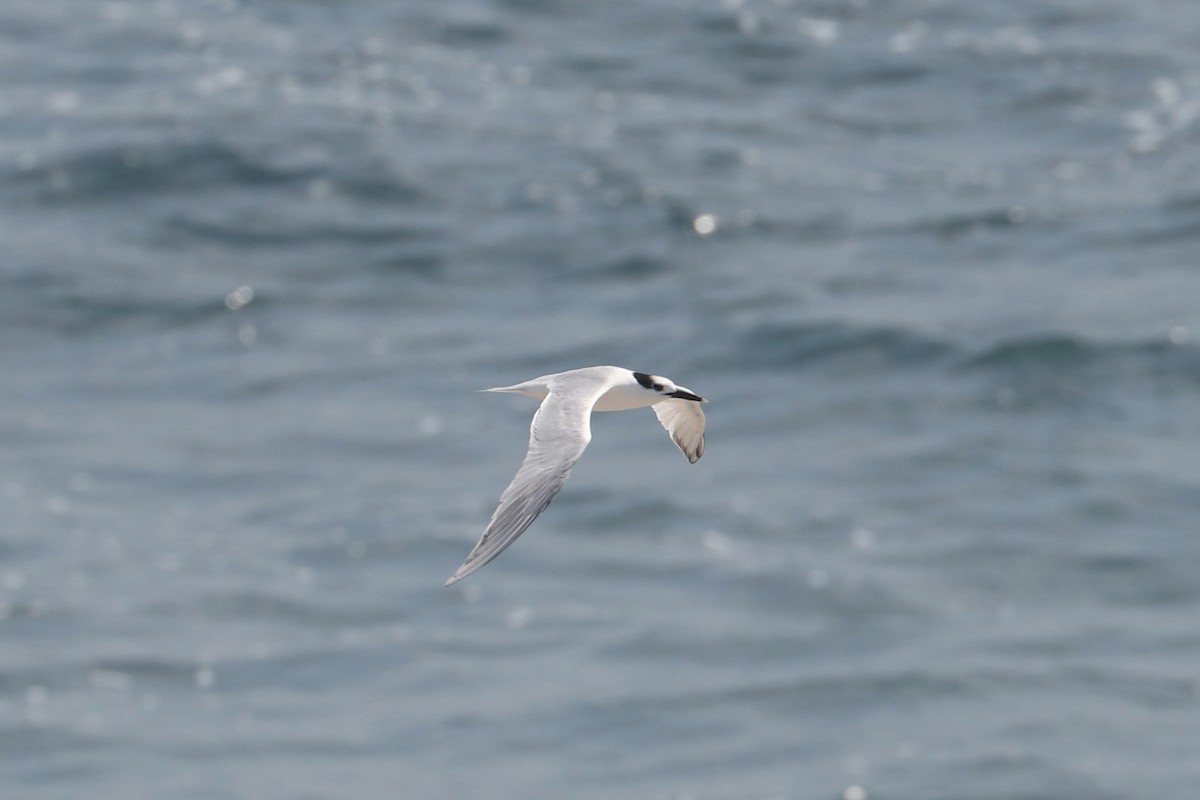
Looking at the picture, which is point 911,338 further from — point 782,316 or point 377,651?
point 377,651

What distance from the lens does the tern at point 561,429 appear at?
270 inches

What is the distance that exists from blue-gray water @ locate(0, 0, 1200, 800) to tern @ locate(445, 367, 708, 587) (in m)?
26.7

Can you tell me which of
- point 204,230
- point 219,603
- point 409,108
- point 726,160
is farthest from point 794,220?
point 219,603

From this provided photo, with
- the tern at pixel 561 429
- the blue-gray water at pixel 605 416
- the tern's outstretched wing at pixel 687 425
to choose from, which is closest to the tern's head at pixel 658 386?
the tern at pixel 561 429

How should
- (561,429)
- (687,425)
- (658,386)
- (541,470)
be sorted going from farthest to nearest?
(687,425), (658,386), (561,429), (541,470)

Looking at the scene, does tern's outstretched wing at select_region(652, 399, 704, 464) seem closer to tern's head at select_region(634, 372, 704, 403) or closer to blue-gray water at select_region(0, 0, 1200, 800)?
tern's head at select_region(634, 372, 704, 403)

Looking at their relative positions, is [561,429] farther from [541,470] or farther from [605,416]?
[605,416]

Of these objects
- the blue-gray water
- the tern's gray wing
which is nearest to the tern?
the tern's gray wing

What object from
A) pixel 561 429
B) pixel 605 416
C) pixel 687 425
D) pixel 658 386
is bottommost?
pixel 605 416

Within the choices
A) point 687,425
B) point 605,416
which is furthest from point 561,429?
point 605,416

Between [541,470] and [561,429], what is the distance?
0.58 meters

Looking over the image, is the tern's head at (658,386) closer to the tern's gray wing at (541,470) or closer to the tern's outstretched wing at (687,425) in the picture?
the tern's gray wing at (541,470)

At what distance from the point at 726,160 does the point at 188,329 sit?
15063 mm

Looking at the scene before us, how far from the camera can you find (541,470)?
7.35m
